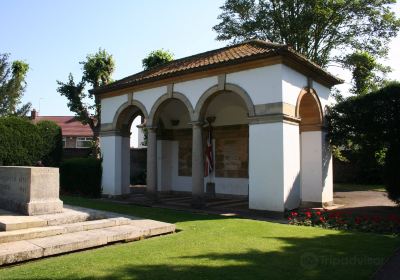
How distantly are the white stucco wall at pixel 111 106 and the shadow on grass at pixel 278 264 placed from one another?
11.4 m

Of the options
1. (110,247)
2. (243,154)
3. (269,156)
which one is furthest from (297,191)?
(110,247)

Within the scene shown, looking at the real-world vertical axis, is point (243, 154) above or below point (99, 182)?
above

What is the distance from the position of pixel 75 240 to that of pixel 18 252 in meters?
1.12

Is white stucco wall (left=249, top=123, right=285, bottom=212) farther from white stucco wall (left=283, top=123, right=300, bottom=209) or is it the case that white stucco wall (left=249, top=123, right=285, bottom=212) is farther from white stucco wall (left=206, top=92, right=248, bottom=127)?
white stucco wall (left=206, top=92, right=248, bottom=127)

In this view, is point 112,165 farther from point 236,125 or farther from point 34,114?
point 34,114

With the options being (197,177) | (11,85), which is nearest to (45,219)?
(197,177)

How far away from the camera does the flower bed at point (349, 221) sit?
10.0 m

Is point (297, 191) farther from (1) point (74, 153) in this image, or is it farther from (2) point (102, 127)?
(1) point (74, 153)

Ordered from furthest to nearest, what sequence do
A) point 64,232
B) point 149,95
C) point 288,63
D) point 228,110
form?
point 228,110 → point 149,95 → point 288,63 → point 64,232

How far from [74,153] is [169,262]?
22519 mm

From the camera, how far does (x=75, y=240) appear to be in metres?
7.04

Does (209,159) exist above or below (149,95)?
below

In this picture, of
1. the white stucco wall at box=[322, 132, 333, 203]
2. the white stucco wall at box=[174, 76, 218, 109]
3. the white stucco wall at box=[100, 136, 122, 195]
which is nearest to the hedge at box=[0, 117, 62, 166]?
the white stucco wall at box=[100, 136, 122, 195]

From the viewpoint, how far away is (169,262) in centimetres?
607
